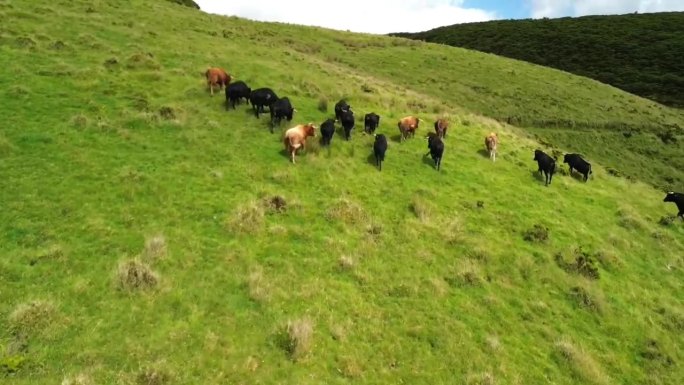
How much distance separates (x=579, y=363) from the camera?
1382 cm

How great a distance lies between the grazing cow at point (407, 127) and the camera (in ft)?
89.0

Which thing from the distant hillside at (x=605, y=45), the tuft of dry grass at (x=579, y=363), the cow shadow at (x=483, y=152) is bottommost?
the tuft of dry grass at (x=579, y=363)

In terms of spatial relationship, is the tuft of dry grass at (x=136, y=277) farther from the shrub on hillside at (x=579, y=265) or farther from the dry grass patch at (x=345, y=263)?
the shrub on hillside at (x=579, y=265)

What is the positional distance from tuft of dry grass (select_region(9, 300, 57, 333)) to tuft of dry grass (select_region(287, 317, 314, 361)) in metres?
5.42

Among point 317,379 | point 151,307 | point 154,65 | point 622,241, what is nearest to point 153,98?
→ point 154,65

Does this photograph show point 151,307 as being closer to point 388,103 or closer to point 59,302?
point 59,302

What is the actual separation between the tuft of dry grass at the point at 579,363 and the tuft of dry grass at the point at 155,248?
11.4 metres

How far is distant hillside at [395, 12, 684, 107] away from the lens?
276ft

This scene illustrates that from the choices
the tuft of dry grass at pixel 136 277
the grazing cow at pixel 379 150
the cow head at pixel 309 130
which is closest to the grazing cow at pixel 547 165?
the grazing cow at pixel 379 150

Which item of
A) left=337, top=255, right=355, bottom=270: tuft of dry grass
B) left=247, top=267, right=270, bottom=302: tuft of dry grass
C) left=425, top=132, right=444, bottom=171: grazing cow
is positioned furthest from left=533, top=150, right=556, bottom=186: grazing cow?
left=247, top=267, right=270, bottom=302: tuft of dry grass

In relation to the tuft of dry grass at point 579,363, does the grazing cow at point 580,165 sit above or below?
above

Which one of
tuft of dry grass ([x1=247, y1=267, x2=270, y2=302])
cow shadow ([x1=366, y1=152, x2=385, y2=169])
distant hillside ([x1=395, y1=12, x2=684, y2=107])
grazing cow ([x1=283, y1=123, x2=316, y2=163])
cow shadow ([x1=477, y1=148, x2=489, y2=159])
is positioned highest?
distant hillside ([x1=395, y1=12, x2=684, y2=107])

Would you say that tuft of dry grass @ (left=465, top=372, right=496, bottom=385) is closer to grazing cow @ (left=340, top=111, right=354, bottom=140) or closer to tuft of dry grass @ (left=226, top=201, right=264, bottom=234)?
tuft of dry grass @ (left=226, top=201, right=264, bottom=234)

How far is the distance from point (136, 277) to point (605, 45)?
4273 inches
